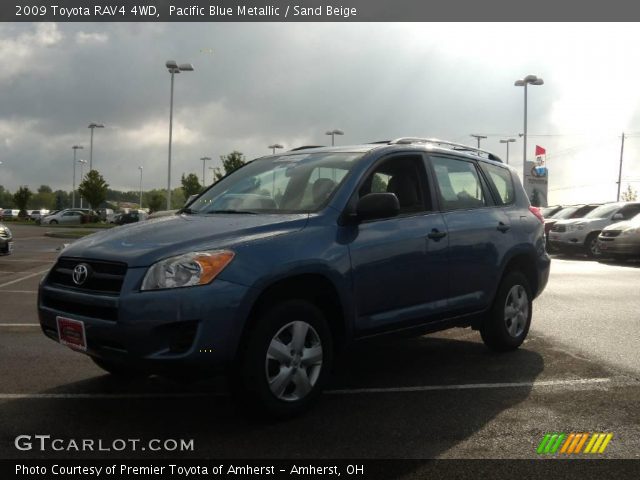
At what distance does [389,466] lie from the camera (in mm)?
3406

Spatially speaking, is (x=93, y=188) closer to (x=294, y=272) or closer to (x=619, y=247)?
(x=619, y=247)

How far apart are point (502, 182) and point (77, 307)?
13.5ft

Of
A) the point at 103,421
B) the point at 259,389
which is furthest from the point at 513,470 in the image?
the point at 103,421

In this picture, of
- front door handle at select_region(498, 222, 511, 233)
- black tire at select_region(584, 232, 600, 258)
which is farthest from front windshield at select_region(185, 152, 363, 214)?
black tire at select_region(584, 232, 600, 258)

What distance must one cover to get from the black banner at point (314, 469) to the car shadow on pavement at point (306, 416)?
96 mm

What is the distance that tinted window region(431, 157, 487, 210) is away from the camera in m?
5.54

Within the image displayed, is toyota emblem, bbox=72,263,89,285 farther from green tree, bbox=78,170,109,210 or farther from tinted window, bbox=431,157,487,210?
green tree, bbox=78,170,109,210

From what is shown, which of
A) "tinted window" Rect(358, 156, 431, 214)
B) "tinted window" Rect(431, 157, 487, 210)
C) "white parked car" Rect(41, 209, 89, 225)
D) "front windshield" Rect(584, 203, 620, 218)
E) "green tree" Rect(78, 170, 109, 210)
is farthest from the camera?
"green tree" Rect(78, 170, 109, 210)

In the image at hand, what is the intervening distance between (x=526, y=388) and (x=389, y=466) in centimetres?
194

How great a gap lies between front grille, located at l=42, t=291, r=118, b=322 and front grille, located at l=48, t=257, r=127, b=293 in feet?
0.30

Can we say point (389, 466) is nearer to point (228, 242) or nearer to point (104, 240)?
point (228, 242)

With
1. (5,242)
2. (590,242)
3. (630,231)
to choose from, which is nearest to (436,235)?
(5,242)

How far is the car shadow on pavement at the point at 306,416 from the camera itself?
3.65 meters

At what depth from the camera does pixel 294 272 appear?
4.05 metres
